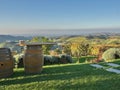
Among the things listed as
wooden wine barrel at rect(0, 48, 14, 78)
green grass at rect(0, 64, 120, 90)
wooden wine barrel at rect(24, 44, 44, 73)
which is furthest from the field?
wooden wine barrel at rect(24, 44, 44, 73)

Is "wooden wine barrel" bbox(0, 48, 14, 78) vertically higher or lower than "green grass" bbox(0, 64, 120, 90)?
higher

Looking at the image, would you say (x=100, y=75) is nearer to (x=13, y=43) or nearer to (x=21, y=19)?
(x=13, y=43)

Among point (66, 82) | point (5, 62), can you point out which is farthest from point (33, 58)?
point (66, 82)

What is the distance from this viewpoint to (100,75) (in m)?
5.86

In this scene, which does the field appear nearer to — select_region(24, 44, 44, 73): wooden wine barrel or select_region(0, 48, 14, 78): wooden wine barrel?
select_region(0, 48, 14, 78): wooden wine barrel

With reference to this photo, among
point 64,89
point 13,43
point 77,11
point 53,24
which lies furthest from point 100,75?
point 53,24

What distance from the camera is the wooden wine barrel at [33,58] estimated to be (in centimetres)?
638

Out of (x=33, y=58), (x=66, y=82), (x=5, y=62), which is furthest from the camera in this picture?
(x=33, y=58)

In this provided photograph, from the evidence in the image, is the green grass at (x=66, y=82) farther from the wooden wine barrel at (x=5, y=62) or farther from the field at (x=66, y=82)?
the wooden wine barrel at (x=5, y=62)

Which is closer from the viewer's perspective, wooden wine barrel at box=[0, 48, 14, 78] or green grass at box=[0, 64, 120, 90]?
green grass at box=[0, 64, 120, 90]

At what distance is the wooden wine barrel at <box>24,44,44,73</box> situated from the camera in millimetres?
6375

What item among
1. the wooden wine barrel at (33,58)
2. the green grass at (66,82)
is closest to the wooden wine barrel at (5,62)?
the green grass at (66,82)

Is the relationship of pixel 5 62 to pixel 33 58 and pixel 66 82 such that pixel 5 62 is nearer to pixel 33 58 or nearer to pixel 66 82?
pixel 33 58

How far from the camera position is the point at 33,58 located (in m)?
6.37
